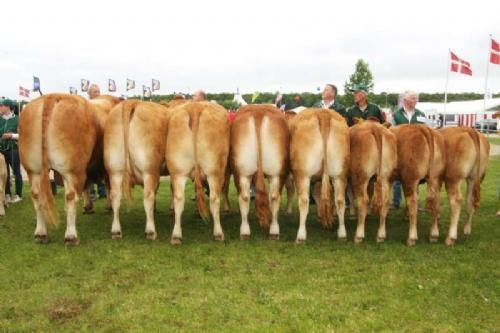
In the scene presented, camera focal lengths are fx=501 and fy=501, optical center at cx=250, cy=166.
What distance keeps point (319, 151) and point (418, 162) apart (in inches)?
55.2

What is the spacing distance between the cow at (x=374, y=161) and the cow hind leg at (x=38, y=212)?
14.9 ft

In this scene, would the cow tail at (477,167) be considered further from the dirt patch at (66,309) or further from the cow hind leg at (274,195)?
the dirt patch at (66,309)

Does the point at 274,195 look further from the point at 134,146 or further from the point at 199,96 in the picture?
the point at 199,96

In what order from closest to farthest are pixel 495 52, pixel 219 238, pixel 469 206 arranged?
pixel 219 238, pixel 469 206, pixel 495 52

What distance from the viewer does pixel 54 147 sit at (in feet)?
22.7

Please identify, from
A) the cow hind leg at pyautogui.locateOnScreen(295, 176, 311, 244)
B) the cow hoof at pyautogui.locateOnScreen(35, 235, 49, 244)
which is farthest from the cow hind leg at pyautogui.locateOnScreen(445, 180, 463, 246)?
the cow hoof at pyautogui.locateOnScreen(35, 235, 49, 244)

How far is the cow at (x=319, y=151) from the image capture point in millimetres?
7168

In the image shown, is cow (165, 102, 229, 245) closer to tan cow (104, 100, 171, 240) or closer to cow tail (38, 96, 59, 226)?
tan cow (104, 100, 171, 240)

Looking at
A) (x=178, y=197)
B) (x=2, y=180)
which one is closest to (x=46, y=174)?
(x=178, y=197)

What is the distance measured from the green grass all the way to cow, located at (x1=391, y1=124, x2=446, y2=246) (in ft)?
2.15

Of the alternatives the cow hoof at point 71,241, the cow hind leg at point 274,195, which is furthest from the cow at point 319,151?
the cow hoof at point 71,241

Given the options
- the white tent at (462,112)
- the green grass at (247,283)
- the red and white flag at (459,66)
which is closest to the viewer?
the green grass at (247,283)

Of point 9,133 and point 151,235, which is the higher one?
point 9,133

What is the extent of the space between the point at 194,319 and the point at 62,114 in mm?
3725
